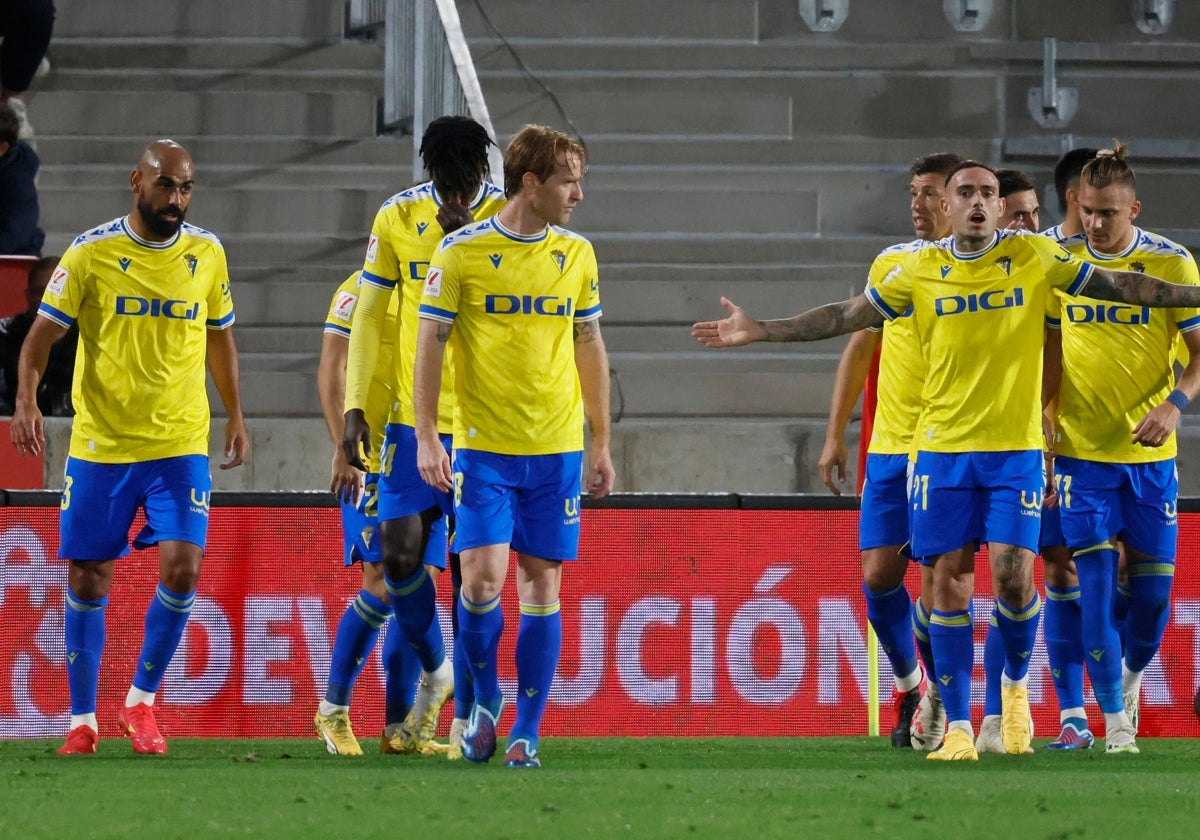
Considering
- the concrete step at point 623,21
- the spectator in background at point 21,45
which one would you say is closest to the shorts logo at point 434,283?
the spectator in background at point 21,45

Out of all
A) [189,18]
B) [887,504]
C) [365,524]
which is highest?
[189,18]

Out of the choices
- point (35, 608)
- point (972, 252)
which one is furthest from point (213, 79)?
point (972, 252)

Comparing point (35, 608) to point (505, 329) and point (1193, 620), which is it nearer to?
point (505, 329)

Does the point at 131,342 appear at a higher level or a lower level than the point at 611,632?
higher

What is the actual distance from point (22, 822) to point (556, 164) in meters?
2.68

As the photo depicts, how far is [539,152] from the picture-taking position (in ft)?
20.5

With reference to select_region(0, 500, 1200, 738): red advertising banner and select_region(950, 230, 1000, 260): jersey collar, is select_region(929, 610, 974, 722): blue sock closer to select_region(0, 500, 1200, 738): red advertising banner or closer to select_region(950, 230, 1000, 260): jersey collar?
select_region(950, 230, 1000, 260): jersey collar

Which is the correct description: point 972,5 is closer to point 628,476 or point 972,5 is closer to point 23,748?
point 628,476

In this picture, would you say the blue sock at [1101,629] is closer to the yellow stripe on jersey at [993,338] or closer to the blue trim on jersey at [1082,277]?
the yellow stripe on jersey at [993,338]

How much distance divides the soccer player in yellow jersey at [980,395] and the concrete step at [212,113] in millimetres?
6464

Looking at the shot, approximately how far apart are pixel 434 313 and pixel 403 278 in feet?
2.33

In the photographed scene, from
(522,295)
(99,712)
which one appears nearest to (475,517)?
(522,295)

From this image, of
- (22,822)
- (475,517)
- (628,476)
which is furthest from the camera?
(628,476)

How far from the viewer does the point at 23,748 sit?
24.8 feet
